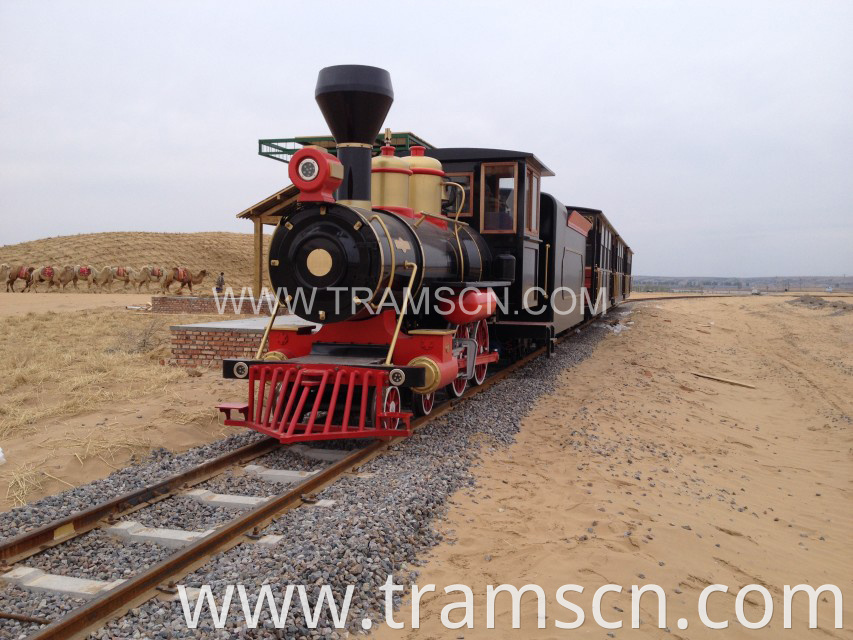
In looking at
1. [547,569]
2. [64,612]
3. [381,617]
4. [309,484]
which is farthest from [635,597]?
[64,612]

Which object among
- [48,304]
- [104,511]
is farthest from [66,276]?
[104,511]

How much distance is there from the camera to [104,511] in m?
4.10

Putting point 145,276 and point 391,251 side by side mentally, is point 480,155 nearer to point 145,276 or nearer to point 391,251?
point 391,251

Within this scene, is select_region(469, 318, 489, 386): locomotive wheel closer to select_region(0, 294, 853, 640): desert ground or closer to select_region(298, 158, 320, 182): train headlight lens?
select_region(0, 294, 853, 640): desert ground

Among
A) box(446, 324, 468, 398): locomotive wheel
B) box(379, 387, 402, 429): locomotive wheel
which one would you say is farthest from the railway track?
box(446, 324, 468, 398): locomotive wheel

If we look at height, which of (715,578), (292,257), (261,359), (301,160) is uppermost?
(301,160)

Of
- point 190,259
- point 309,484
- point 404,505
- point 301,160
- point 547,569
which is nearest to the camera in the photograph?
point 547,569

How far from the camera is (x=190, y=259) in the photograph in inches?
1907

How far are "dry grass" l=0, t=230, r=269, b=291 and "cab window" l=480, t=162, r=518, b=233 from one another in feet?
113

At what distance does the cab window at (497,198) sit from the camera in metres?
8.72

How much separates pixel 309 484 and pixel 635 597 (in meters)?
2.26

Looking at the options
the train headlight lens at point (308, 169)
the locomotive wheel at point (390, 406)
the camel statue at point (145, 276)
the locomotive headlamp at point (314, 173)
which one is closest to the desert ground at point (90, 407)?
the locomotive wheel at point (390, 406)

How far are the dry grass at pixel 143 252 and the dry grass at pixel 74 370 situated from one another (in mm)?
28866

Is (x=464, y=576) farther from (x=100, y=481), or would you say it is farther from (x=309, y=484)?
(x=100, y=481)
